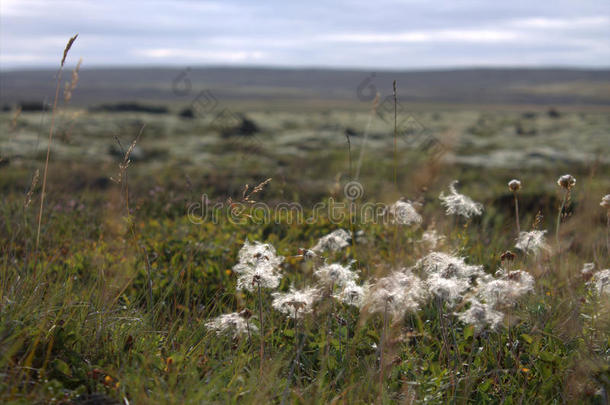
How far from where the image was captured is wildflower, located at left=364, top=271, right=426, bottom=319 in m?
2.52

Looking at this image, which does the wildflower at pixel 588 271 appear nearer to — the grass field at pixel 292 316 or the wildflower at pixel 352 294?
the grass field at pixel 292 316

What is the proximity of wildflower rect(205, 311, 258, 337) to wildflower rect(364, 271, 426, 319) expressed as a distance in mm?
638

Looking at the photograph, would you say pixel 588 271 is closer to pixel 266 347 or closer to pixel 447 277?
pixel 447 277

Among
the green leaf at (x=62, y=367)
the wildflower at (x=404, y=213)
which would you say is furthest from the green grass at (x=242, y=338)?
the wildflower at (x=404, y=213)

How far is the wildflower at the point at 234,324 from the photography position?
2625mm

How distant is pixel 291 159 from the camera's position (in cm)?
2256

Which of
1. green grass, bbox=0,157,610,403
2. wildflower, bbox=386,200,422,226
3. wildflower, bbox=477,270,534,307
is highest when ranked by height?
wildflower, bbox=386,200,422,226

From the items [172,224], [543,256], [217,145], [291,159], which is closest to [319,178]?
[291,159]

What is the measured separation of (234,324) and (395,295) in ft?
2.86

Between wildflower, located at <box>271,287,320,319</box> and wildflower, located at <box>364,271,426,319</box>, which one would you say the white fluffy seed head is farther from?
wildflower, located at <box>271,287,320,319</box>

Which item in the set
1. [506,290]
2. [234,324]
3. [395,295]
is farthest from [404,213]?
[234,324]

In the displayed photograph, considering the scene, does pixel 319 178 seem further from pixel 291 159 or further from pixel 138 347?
pixel 138 347

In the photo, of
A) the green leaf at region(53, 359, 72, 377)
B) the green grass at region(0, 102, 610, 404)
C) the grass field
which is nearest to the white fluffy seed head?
the grass field

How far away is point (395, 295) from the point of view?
252 centimetres
